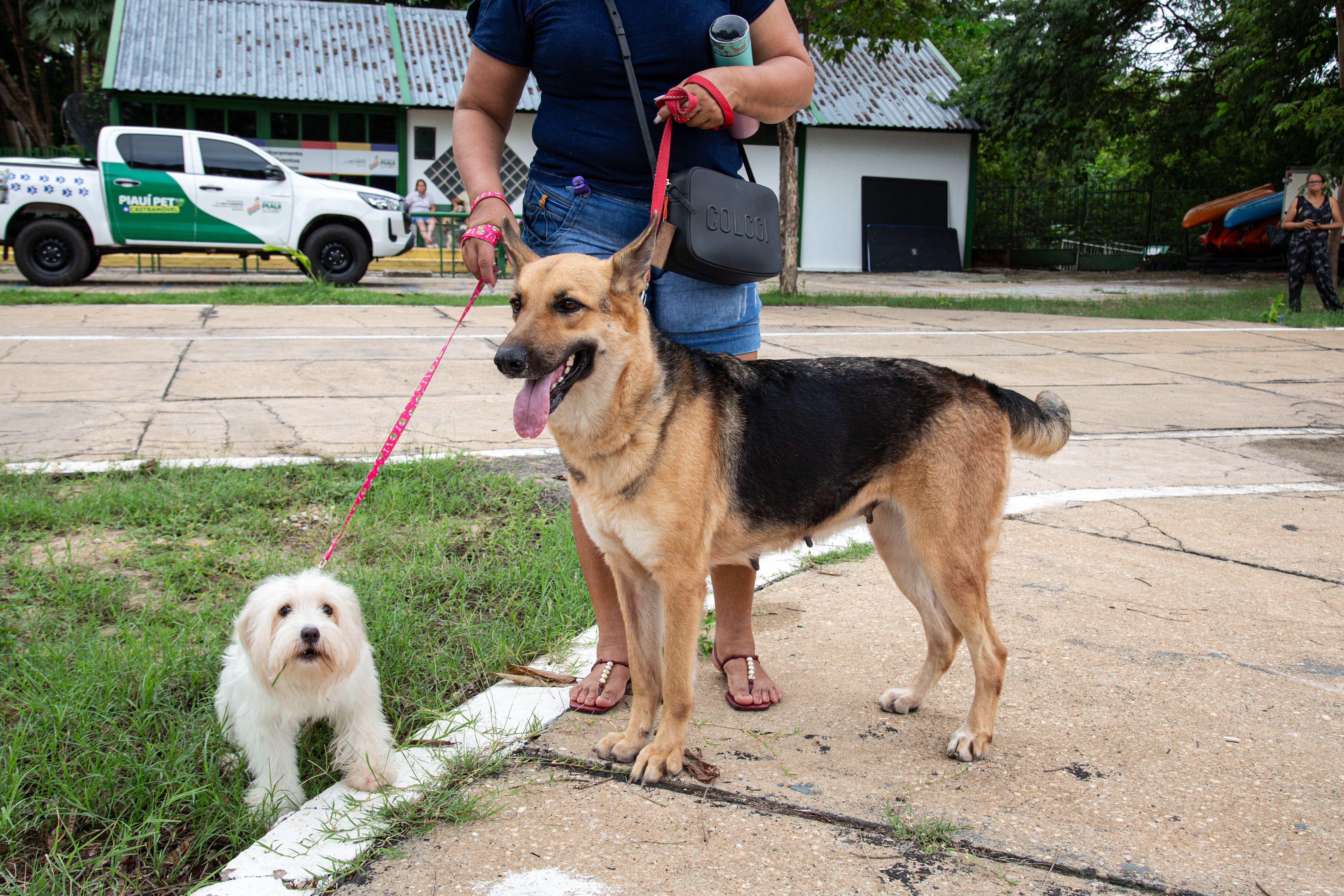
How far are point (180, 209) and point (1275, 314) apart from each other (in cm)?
1574

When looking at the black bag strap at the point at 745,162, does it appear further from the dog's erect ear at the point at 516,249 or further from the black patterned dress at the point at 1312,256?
the black patterned dress at the point at 1312,256

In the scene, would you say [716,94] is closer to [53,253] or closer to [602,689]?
[602,689]

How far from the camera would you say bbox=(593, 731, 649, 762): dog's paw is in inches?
107

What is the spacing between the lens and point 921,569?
3.02m

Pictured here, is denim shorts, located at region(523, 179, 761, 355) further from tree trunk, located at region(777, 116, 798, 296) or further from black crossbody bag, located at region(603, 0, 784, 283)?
tree trunk, located at region(777, 116, 798, 296)

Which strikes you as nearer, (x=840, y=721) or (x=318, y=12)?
(x=840, y=721)

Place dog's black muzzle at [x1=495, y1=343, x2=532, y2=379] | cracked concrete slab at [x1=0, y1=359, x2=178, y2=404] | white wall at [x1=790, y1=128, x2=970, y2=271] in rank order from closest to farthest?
dog's black muzzle at [x1=495, y1=343, x2=532, y2=379], cracked concrete slab at [x1=0, y1=359, x2=178, y2=404], white wall at [x1=790, y1=128, x2=970, y2=271]

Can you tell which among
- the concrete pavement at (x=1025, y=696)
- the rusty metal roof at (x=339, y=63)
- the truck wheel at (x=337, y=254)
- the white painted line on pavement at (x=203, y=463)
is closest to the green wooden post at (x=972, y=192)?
the rusty metal roof at (x=339, y=63)

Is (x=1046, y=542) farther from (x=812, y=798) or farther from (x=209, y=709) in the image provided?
(x=209, y=709)

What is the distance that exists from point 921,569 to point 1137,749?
2.55 ft

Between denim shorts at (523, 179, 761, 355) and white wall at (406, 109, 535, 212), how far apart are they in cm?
1969

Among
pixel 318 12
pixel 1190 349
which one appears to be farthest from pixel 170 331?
pixel 318 12

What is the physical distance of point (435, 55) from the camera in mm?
22969

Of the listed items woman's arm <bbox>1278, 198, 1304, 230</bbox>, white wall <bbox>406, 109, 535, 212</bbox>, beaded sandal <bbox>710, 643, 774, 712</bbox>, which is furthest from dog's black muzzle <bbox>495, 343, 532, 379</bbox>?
white wall <bbox>406, 109, 535, 212</bbox>
